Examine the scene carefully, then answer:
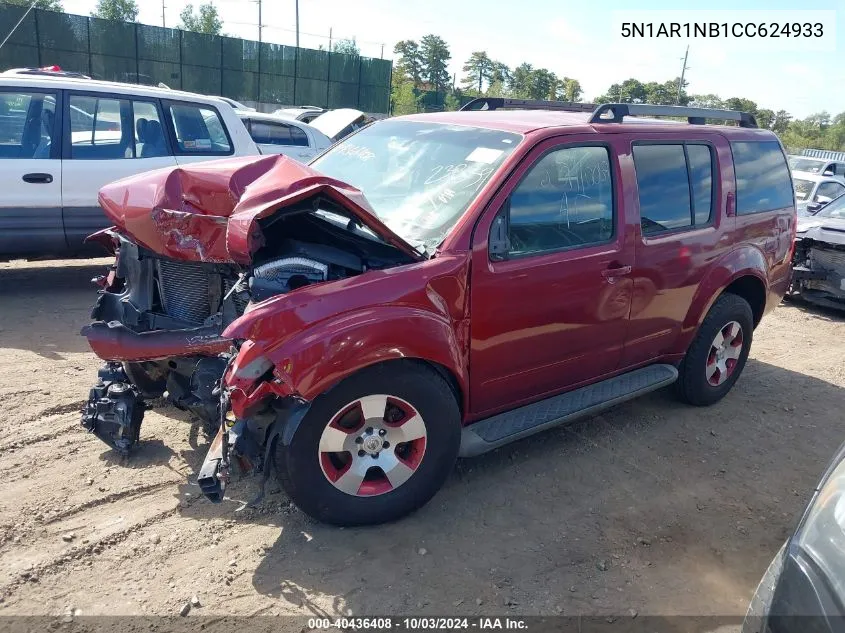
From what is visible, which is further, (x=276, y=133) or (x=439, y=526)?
(x=276, y=133)

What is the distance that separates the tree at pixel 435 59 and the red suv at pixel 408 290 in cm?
5861

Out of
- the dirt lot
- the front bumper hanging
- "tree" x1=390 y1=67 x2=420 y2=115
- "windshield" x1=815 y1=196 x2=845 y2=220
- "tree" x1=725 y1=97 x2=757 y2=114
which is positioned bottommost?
the dirt lot

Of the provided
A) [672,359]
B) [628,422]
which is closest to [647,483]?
[628,422]

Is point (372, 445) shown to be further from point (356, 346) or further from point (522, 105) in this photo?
point (522, 105)

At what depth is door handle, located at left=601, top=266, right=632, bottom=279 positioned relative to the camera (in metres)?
3.77

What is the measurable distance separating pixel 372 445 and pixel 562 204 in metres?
1.65

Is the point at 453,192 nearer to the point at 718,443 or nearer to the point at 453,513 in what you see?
the point at 453,513

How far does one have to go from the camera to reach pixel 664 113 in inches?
179

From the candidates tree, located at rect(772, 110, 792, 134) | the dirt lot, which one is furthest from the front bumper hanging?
tree, located at rect(772, 110, 792, 134)

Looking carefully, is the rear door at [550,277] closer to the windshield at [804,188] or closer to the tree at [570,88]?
the windshield at [804,188]

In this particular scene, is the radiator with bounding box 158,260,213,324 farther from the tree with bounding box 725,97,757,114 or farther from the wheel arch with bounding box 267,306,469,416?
the tree with bounding box 725,97,757,114

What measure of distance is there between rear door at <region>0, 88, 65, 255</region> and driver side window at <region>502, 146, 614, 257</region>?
187 inches

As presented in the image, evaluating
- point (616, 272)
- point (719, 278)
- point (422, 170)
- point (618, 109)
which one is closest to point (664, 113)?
point (618, 109)

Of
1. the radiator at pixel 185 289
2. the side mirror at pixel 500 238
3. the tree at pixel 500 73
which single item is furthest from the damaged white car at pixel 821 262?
the tree at pixel 500 73
